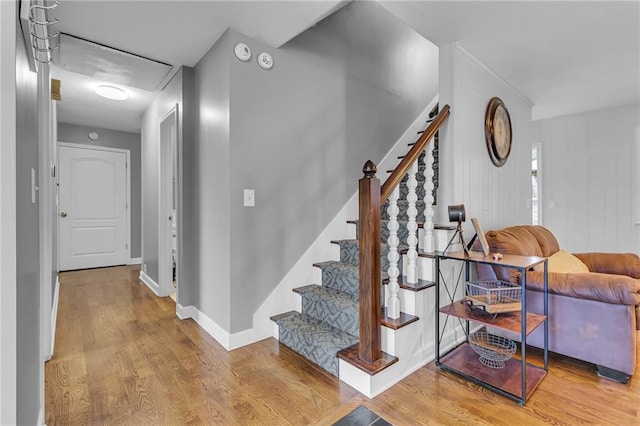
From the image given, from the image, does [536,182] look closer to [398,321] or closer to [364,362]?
[398,321]

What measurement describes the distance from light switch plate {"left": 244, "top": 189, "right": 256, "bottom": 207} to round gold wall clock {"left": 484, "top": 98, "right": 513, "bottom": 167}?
6.93 feet

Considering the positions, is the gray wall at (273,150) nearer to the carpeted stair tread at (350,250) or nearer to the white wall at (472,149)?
the carpeted stair tread at (350,250)

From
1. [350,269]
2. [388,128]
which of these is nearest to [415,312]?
[350,269]

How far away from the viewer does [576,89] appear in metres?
3.37

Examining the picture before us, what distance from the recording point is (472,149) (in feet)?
8.72

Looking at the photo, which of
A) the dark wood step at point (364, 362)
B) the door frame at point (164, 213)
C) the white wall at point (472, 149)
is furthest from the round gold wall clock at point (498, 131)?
the door frame at point (164, 213)

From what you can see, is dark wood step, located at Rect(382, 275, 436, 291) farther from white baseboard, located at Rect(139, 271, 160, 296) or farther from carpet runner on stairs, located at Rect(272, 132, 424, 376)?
white baseboard, located at Rect(139, 271, 160, 296)

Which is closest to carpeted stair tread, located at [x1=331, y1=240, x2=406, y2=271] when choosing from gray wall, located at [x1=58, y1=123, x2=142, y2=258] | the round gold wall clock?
the round gold wall clock

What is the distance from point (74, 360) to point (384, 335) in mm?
2117

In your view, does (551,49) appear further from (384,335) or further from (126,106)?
(126,106)

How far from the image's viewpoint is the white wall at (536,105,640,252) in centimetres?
392

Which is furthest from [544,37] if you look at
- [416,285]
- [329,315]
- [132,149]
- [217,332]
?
[132,149]

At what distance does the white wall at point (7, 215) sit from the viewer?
0.70m

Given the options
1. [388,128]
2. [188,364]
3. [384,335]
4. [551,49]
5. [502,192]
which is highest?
[551,49]
